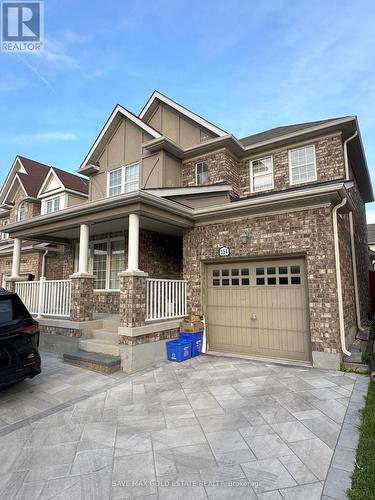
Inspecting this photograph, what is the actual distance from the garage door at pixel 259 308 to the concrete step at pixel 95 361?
272 cm

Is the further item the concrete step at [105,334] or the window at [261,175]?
the window at [261,175]

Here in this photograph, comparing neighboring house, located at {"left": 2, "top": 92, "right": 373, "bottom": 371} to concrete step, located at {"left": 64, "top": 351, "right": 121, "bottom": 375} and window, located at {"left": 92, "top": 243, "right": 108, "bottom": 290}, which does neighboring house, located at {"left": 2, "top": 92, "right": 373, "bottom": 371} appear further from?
concrete step, located at {"left": 64, "top": 351, "right": 121, "bottom": 375}

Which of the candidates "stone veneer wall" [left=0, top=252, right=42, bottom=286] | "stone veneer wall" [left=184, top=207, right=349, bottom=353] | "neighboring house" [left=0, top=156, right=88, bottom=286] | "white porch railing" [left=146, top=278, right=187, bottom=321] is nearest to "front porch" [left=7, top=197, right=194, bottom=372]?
"white porch railing" [left=146, top=278, right=187, bottom=321]

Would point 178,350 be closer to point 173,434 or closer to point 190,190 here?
point 173,434

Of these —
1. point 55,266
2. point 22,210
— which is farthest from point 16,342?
point 22,210

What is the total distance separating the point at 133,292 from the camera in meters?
6.39

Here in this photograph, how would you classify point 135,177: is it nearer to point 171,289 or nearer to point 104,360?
point 171,289

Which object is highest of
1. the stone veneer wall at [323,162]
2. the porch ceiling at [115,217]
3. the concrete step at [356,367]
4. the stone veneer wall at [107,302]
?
the stone veneer wall at [323,162]

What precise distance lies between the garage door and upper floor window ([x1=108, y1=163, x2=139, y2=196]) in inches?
193

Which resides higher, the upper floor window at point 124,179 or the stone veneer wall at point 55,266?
the upper floor window at point 124,179

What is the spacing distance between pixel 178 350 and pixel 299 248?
3.70 metres

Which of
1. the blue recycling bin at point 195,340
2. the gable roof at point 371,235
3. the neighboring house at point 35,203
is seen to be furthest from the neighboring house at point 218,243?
the gable roof at point 371,235

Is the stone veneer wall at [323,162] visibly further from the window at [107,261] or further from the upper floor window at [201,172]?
the window at [107,261]

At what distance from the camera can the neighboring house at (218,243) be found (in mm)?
6246
